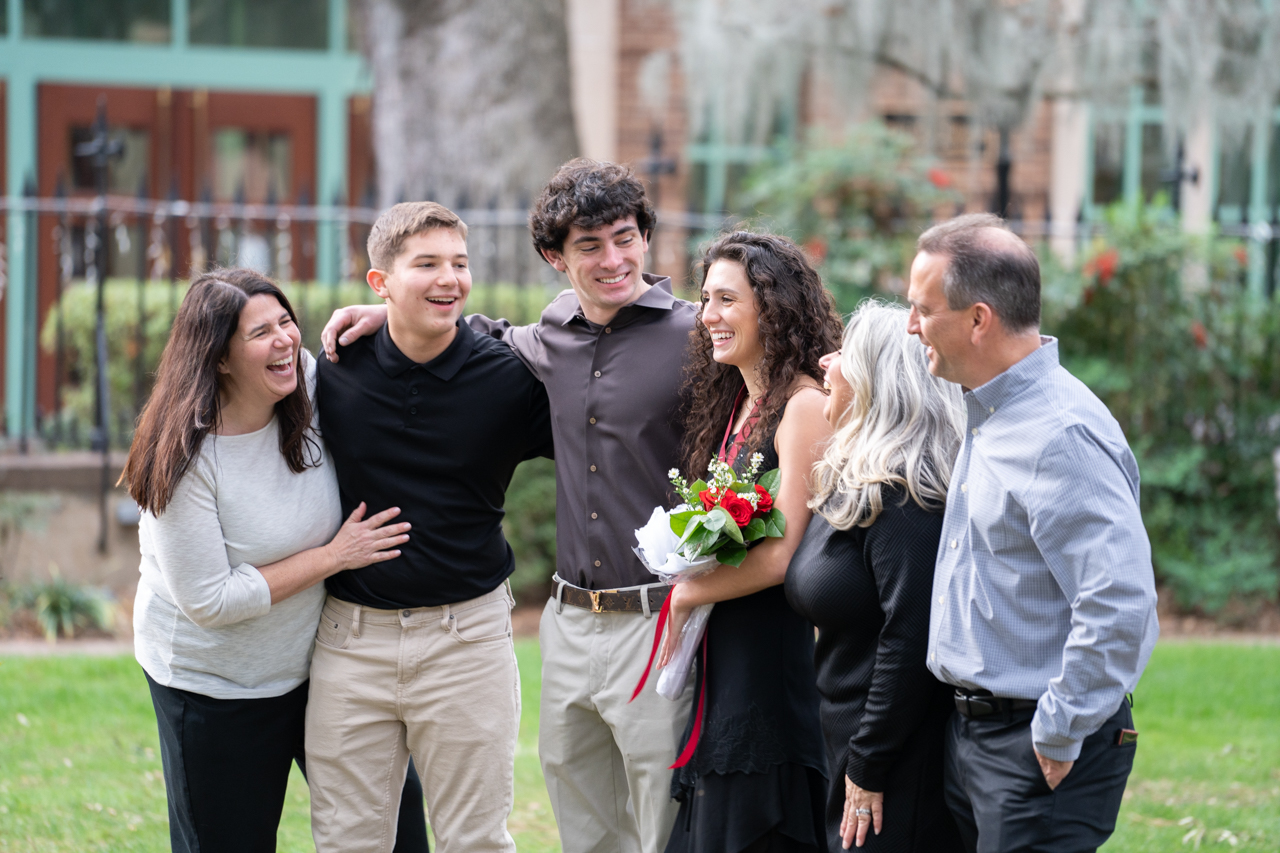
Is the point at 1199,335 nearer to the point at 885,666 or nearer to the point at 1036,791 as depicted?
the point at 885,666

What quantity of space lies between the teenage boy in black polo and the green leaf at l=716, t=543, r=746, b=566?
2.50 feet

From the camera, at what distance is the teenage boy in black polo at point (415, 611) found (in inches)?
130

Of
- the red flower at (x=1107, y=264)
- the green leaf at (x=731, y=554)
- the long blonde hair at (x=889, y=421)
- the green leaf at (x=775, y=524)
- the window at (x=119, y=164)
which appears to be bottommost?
the green leaf at (x=731, y=554)

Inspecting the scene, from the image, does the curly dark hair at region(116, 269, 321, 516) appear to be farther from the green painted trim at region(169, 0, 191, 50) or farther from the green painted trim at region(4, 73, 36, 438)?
the green painted trim at region(169, 0, 191, 50)

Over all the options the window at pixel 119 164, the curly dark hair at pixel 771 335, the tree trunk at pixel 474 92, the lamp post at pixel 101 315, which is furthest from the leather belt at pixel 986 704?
the window at pixel 119 164

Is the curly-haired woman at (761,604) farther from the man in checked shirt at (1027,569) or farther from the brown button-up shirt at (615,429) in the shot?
the man in checked shirt at (1027,569)

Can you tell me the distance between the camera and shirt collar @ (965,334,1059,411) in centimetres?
252

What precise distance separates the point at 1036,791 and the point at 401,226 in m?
2.12

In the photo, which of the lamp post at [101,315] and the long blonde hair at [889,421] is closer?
the long blonde hair at [889,421]

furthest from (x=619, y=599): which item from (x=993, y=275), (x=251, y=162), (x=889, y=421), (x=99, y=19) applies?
(x=99, y=19)

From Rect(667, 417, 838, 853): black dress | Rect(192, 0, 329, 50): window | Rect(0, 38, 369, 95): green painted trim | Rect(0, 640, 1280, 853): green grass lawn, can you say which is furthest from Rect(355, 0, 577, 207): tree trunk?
Rect(667, 417, 838, 853): black dress

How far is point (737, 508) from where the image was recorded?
9.58 ft

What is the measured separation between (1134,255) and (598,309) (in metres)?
5.41

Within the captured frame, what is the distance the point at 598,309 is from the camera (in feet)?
11.4
